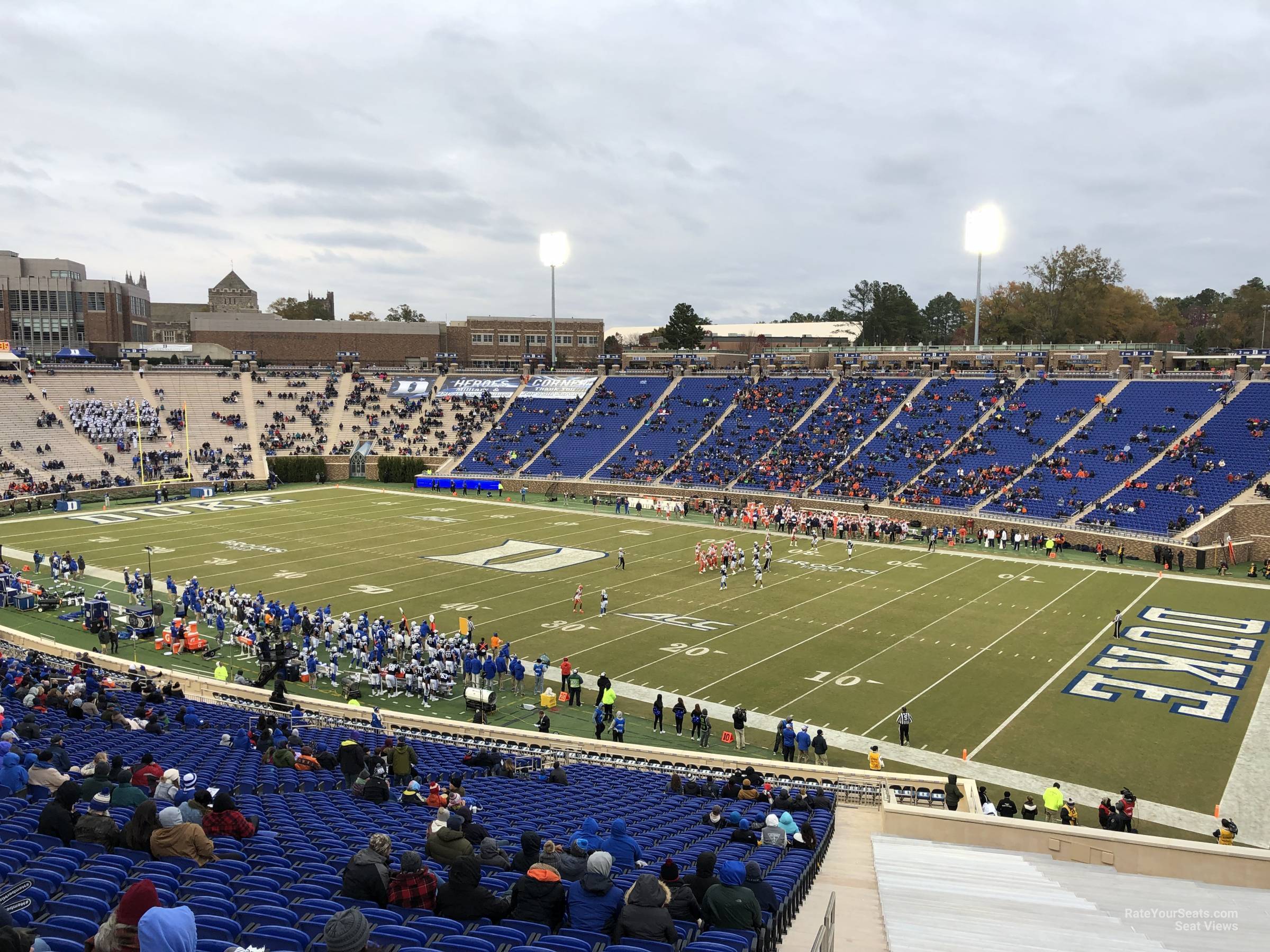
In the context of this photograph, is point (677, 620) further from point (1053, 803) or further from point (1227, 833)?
point (1227, 833)

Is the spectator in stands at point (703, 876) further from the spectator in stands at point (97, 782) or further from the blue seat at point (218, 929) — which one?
the spectator in stands at point (97, 782)

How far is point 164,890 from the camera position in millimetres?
6191

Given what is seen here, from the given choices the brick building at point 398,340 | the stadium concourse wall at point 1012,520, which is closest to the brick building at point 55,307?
the brick building at point 398,340

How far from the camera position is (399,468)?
66250mm

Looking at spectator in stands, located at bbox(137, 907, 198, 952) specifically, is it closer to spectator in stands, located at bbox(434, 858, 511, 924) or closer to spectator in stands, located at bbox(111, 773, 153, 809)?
spectator in stands, located at bbox(434, 858, 511, 924)

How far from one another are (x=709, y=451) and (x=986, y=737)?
41.4m

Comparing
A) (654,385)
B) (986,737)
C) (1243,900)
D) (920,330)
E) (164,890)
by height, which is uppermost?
(920,330)

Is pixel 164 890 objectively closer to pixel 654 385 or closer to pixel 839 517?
pixel 839 517

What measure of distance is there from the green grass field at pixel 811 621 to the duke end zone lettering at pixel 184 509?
42 cm

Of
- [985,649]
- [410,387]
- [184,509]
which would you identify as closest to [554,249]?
[410,387]

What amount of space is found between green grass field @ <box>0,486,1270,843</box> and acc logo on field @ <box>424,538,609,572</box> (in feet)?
0.54

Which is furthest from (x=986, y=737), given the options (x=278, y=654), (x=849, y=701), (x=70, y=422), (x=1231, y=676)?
(x=70, y=422)

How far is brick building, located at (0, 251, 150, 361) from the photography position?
86250 mm

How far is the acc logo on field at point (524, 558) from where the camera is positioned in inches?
1473
